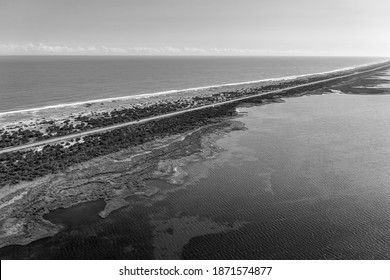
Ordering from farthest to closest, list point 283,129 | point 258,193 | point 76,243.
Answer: point 283,129 → point 258,193 → point 76,243

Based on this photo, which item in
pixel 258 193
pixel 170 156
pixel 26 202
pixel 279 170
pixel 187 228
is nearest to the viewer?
pixel 187 228

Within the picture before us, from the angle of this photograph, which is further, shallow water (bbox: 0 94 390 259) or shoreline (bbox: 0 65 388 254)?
shoreline (bbox: 0 65 388 254)

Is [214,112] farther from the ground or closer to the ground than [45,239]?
farther from the ground

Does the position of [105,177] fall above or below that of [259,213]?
above

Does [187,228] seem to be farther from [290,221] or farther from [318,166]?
[318,166]

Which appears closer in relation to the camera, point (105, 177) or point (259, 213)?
point (259, 213)

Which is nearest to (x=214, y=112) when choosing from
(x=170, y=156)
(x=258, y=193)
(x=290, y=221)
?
(x=170, y=156)

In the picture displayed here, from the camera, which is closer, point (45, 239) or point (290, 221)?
point (45, 239)

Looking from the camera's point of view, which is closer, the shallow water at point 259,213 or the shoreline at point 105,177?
the shallow water at point 259,213
